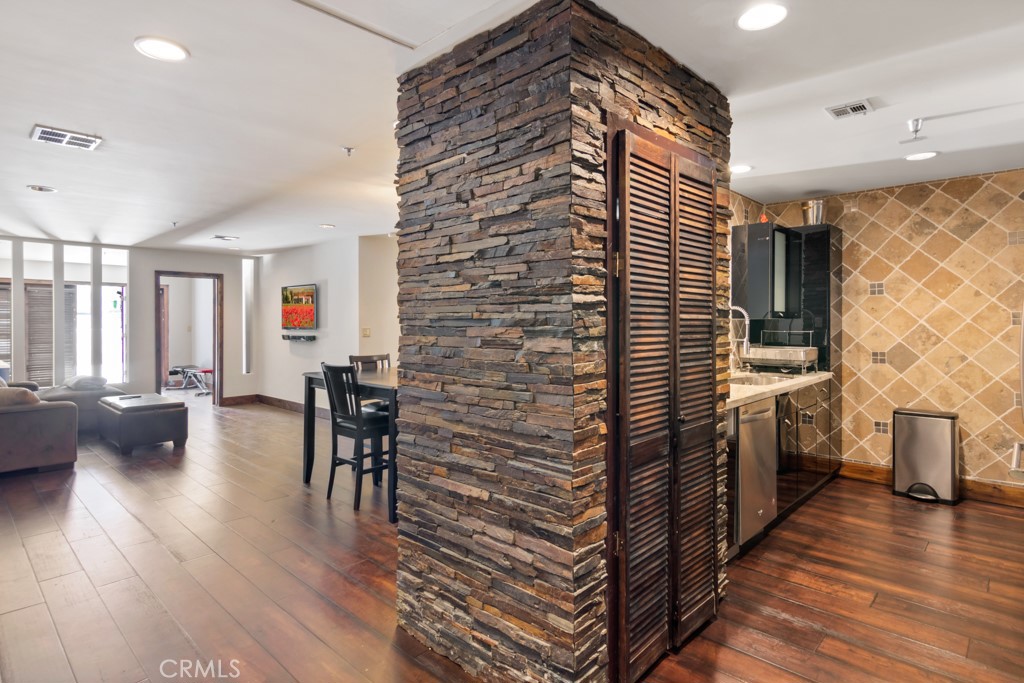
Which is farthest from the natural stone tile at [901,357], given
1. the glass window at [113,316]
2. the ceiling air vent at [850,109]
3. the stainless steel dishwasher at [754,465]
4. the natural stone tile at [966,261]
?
the glass window at [113,316]

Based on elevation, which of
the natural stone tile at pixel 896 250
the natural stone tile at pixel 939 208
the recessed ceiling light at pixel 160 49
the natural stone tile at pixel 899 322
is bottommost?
the natural stone tile at pixel 899 322

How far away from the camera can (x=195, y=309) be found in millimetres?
11156

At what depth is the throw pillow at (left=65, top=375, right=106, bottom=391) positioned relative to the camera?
622cm

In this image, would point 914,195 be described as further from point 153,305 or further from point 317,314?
point 153,305

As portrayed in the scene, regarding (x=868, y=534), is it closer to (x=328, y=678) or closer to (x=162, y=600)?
(x=328, y=678)

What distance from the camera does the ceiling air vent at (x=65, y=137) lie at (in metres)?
3.08

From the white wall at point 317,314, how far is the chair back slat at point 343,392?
9.80 feet

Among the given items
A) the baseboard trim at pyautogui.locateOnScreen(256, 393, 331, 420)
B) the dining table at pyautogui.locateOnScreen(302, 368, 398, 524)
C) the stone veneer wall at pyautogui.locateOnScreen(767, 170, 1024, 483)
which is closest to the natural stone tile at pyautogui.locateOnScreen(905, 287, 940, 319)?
the stone veneer wall at pyautogui.locateOnScreen(767, 170, 1024, 483)

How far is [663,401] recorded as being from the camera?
82.4 inches

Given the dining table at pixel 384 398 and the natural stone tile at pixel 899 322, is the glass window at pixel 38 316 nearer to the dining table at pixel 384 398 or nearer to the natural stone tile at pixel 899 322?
the dining table at pixel 384 398

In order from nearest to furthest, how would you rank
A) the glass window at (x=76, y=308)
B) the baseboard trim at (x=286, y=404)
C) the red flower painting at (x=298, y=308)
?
the baseboard trim at (x=286, y=404), the red flower painting at (x=298, y=308), the glass window at (x=76, y=308)

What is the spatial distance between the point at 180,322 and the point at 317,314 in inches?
212

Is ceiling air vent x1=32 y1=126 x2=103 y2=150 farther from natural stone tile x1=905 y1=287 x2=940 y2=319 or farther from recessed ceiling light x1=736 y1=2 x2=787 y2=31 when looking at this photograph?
natural stone tile x1=905 y1=287 x2=940 y2=319

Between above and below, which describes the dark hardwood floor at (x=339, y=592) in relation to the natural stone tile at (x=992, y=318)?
below
